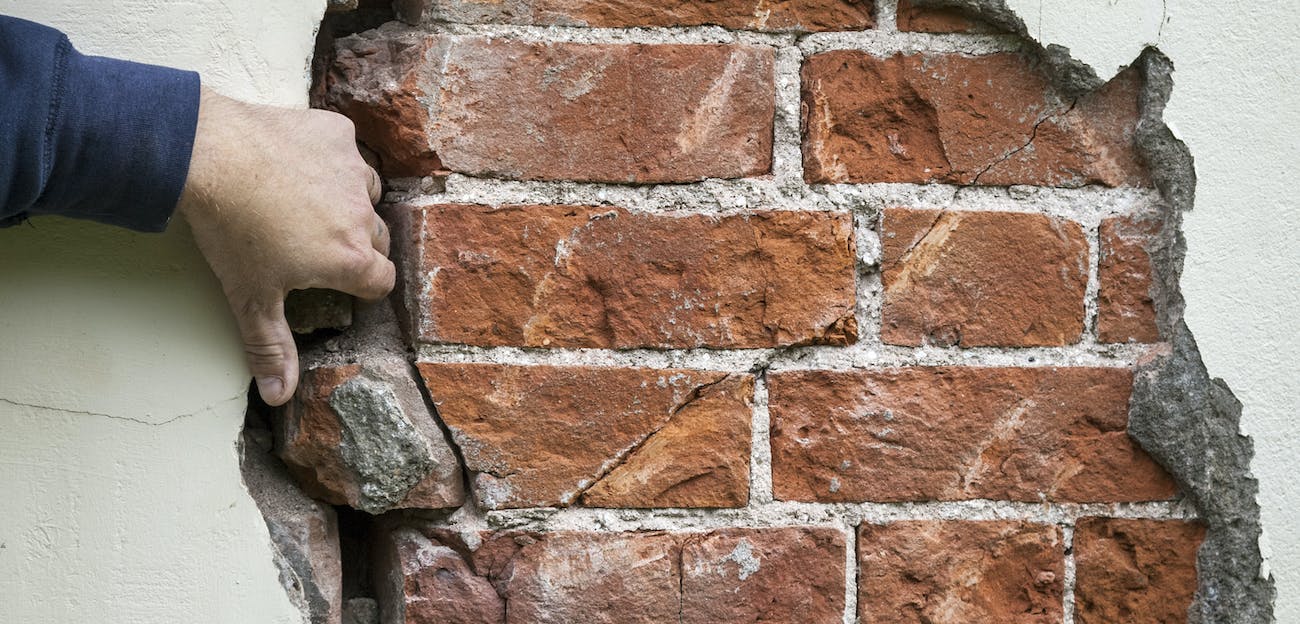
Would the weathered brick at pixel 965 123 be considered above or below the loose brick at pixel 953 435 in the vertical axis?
above

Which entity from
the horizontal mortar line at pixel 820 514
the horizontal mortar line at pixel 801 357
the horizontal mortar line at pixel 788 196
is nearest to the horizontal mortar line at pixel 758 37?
the horizontal mortar line at pixel 788 196

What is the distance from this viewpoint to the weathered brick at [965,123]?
716 millimetres

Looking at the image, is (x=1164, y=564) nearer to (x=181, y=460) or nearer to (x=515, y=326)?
(x=515, y=326)

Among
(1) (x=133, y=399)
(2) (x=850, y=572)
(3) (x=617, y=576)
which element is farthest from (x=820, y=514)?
(1) (x=133, y=399)

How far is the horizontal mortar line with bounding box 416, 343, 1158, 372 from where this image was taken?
0.70 m

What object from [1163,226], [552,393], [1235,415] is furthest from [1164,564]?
[552,393]

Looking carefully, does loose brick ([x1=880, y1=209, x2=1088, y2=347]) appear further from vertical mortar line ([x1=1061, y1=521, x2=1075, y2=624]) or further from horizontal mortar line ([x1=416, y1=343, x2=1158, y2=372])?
vertical mortar line ([x1=1061, y1=521, x2=1075, y2=624])

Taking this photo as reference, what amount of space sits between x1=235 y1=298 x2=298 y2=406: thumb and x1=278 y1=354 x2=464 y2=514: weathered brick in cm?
2

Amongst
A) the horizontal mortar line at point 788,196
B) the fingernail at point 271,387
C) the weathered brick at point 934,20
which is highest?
the weathered brick at point 934,20

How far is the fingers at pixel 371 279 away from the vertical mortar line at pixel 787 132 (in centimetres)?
29

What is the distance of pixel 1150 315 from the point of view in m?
0.72

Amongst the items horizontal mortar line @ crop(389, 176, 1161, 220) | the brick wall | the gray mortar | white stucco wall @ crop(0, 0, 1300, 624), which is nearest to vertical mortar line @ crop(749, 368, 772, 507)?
the brick wall

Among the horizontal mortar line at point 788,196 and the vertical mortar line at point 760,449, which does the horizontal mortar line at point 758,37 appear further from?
the vertical mortar line at point 760,449

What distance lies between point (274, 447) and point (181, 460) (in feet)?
0.23
